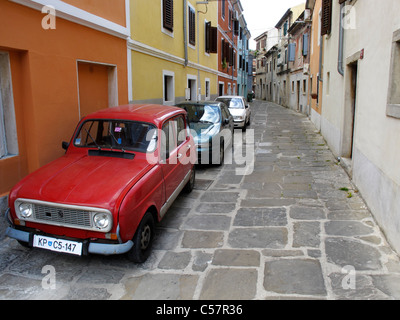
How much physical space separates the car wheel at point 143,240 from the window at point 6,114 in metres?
2.46

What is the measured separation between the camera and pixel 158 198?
4.16 meters

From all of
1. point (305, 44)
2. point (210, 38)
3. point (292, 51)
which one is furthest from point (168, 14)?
point (292, 51)

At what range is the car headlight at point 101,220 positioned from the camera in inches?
128

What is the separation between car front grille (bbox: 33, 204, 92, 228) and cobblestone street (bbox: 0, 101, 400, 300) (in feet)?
2.07

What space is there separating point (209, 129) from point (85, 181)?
Result: 4.95 meters

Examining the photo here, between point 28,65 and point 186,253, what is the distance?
3.51 meters

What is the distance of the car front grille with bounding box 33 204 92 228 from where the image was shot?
3328 millimetres

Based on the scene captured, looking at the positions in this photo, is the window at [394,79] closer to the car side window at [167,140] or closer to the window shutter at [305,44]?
the car side window at [167,140]

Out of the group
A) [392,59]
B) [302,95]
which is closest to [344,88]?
[392,59]

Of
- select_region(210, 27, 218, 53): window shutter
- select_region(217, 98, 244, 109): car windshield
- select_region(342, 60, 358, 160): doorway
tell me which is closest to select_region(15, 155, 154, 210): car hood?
select_region(342, 60, 358, 160): doorway

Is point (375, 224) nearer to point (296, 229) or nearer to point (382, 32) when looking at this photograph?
point (296, 229)

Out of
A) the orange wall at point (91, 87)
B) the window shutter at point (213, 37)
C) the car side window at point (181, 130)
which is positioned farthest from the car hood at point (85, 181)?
the window shutter at point (213, 37)

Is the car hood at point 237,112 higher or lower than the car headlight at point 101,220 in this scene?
higher

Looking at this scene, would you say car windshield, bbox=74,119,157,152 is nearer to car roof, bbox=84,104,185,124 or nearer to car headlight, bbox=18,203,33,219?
car roof, bbox=84,104,185,124
